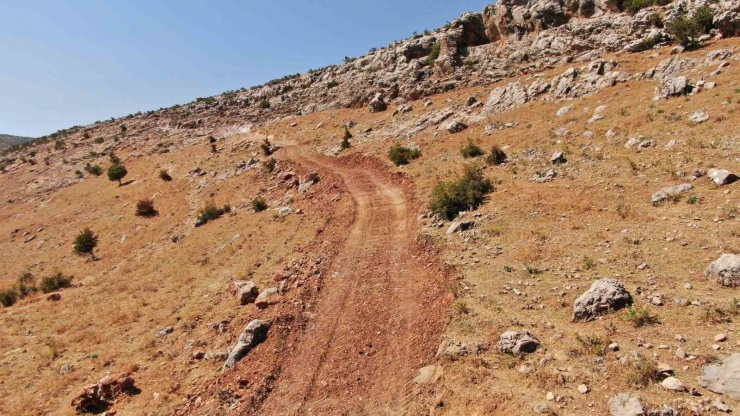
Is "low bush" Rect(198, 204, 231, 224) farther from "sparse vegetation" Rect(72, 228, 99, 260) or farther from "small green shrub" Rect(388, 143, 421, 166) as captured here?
"small green shrub" Rect(388, 143, 421, 166)

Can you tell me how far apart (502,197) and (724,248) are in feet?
28.8

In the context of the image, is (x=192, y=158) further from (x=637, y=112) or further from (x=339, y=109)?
(x=637, y=112)

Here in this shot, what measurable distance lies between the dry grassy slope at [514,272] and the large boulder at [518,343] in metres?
0.23

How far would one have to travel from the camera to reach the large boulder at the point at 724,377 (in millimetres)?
6113

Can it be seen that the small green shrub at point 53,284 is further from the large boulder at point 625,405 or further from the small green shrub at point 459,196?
the large boulder at point 625,405

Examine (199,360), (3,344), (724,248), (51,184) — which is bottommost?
(724,248)

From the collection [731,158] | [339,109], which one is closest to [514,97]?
[731,158]

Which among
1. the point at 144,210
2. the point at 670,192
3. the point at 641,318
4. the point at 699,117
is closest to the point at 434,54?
the point at 699,117

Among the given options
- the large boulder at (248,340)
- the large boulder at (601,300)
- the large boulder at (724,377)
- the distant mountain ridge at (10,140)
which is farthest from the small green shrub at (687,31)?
the distant mountain ridge at (10,140)

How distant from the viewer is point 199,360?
12.4 metres

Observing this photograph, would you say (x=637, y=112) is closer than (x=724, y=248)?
No

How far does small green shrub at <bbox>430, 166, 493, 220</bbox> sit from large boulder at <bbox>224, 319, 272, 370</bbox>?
31.7 ft

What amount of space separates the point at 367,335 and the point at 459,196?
9.37 meters

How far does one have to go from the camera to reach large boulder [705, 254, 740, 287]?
Result: 340 inches
